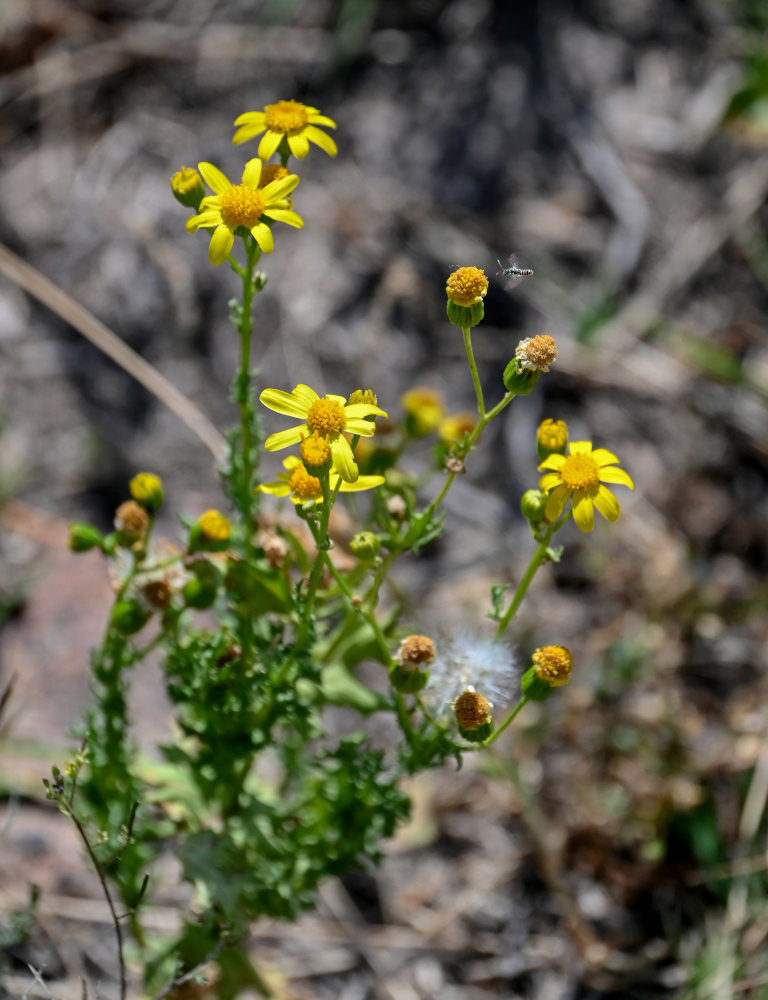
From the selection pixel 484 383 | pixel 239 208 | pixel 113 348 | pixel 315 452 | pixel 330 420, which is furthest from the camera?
pixel 484 383

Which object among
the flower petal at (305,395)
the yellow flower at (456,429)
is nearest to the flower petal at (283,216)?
the flower petal at (305,395)

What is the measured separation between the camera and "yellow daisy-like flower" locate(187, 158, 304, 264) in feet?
7.04

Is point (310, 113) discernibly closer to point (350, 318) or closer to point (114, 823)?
point (114, 823)

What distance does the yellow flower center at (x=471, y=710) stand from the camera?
2.12 m

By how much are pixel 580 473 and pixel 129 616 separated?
113cm

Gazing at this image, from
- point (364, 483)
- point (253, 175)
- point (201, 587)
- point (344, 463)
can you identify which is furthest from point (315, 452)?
point (253, 175)

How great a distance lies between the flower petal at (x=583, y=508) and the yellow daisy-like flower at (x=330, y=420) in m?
0.48

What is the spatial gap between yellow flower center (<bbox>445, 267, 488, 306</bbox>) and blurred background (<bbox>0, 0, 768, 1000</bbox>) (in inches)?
71.0

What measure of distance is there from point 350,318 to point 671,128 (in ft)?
7.22

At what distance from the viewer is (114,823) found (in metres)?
2.64

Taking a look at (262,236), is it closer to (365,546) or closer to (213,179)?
(213,179)

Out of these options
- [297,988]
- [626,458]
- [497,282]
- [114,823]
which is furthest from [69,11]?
[297,988]

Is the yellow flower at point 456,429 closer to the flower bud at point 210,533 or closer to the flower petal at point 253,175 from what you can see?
the flower bud at point 210,533

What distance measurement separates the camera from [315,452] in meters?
1.95
